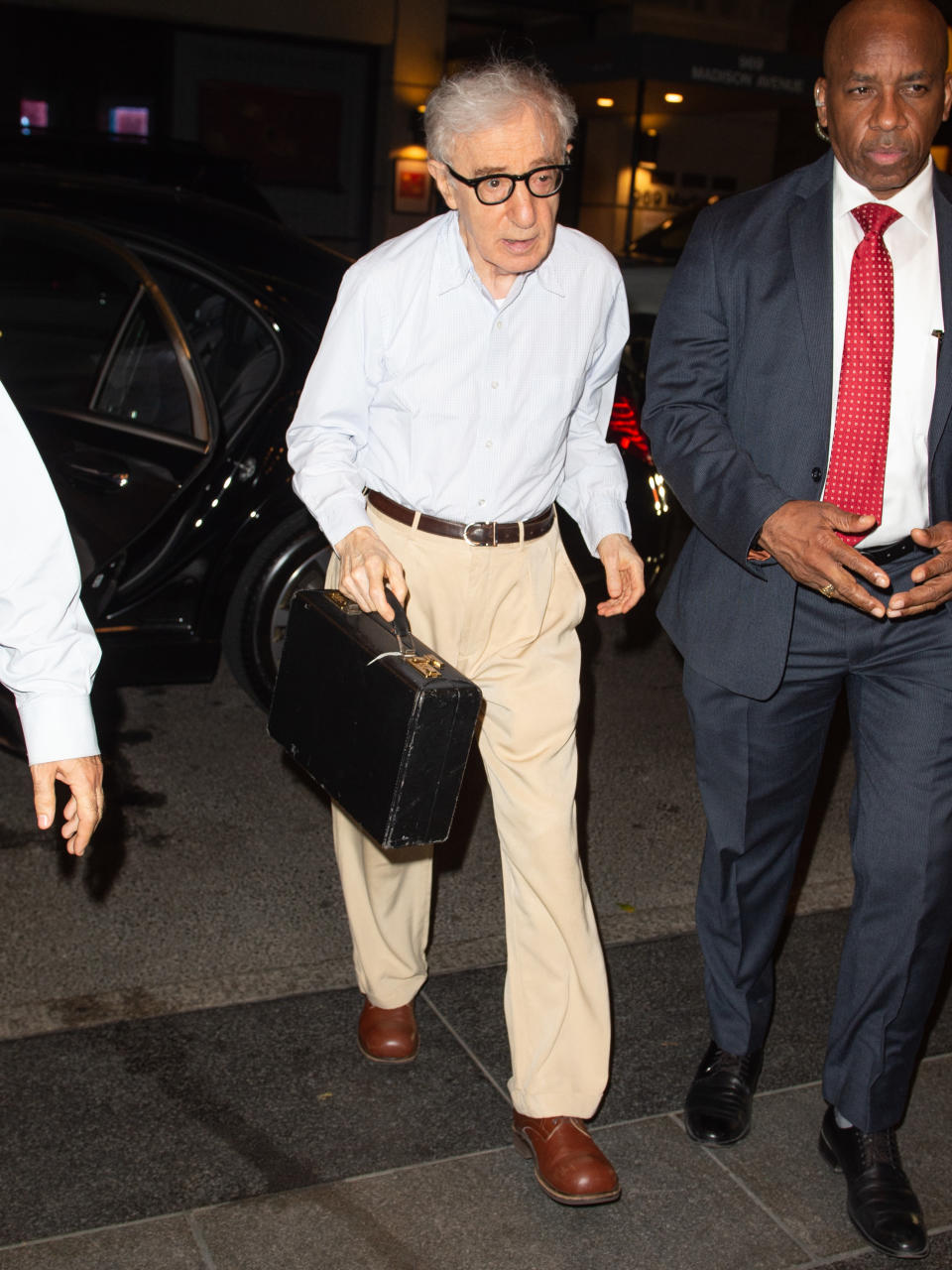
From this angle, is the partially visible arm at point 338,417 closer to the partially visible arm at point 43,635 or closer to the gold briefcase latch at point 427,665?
the gold briefcase latch at point 427,665

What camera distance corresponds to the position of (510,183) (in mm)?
2578

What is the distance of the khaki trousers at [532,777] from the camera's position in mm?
2828

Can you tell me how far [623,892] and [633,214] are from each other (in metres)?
13.6

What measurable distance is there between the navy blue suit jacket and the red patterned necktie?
1.3 inches

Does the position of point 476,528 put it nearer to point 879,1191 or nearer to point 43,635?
point 43,635

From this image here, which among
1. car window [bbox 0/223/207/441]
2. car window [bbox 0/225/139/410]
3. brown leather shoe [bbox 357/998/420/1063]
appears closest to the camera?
brown leather shoe [bbox 357/998/420/1063]

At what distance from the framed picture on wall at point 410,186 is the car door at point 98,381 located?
1177cm

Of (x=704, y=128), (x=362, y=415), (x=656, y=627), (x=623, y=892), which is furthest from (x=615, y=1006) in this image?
(x=704, y=128)

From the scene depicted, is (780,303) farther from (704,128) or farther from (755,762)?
(704,128)

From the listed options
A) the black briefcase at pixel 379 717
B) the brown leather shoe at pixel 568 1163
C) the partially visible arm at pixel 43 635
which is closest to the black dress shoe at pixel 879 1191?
the brown leather shoe at pixel 568 1163

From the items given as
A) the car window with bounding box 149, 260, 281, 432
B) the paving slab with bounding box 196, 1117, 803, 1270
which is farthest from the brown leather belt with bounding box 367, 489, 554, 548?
the car window with bounding box 149, 260, 281, 432

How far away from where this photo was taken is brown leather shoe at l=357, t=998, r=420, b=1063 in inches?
127

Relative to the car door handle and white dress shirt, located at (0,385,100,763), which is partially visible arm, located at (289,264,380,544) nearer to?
white dress shirt, located at (0,385,100,763)

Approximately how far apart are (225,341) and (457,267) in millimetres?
2351
